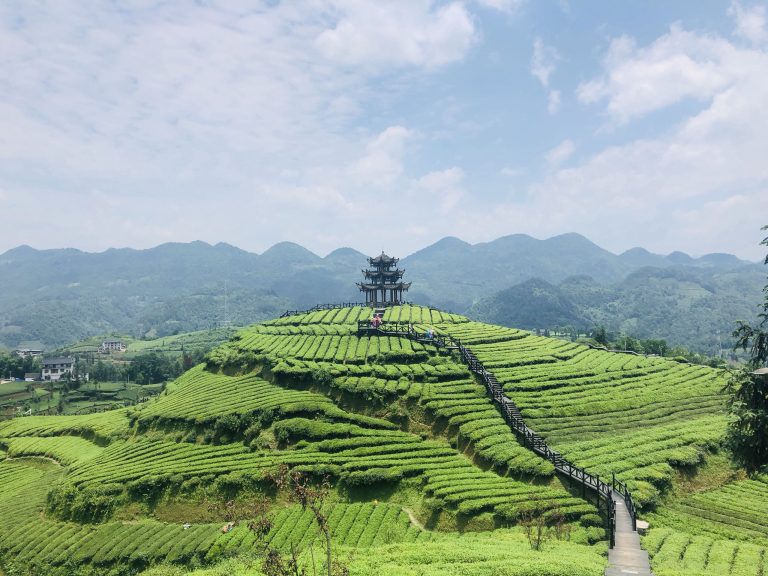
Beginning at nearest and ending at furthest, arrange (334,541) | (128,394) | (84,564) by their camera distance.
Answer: (334,541)
(84,564)
(128,394)

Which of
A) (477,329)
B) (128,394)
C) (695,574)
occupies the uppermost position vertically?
(477,329)

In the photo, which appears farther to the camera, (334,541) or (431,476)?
(431,476)

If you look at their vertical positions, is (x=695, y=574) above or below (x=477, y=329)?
below

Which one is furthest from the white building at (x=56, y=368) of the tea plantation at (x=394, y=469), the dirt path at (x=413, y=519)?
the dirt path at (x=413, y=519)

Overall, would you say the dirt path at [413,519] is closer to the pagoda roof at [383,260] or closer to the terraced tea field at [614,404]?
the terraced tea field at [614,404]

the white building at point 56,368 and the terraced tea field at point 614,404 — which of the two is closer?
the terraced tea field at point 614,404

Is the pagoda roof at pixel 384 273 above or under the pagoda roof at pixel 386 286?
above

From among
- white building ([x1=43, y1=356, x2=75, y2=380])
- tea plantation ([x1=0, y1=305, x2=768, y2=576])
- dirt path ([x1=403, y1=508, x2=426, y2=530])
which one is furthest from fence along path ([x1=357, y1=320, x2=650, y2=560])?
white building ([x1=43, y1=356, x2=75, y2=380])

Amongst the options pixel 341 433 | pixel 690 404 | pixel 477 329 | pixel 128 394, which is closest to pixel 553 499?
pixel 341 433

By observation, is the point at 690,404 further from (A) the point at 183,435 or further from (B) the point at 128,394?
(B) the point at 128,394
